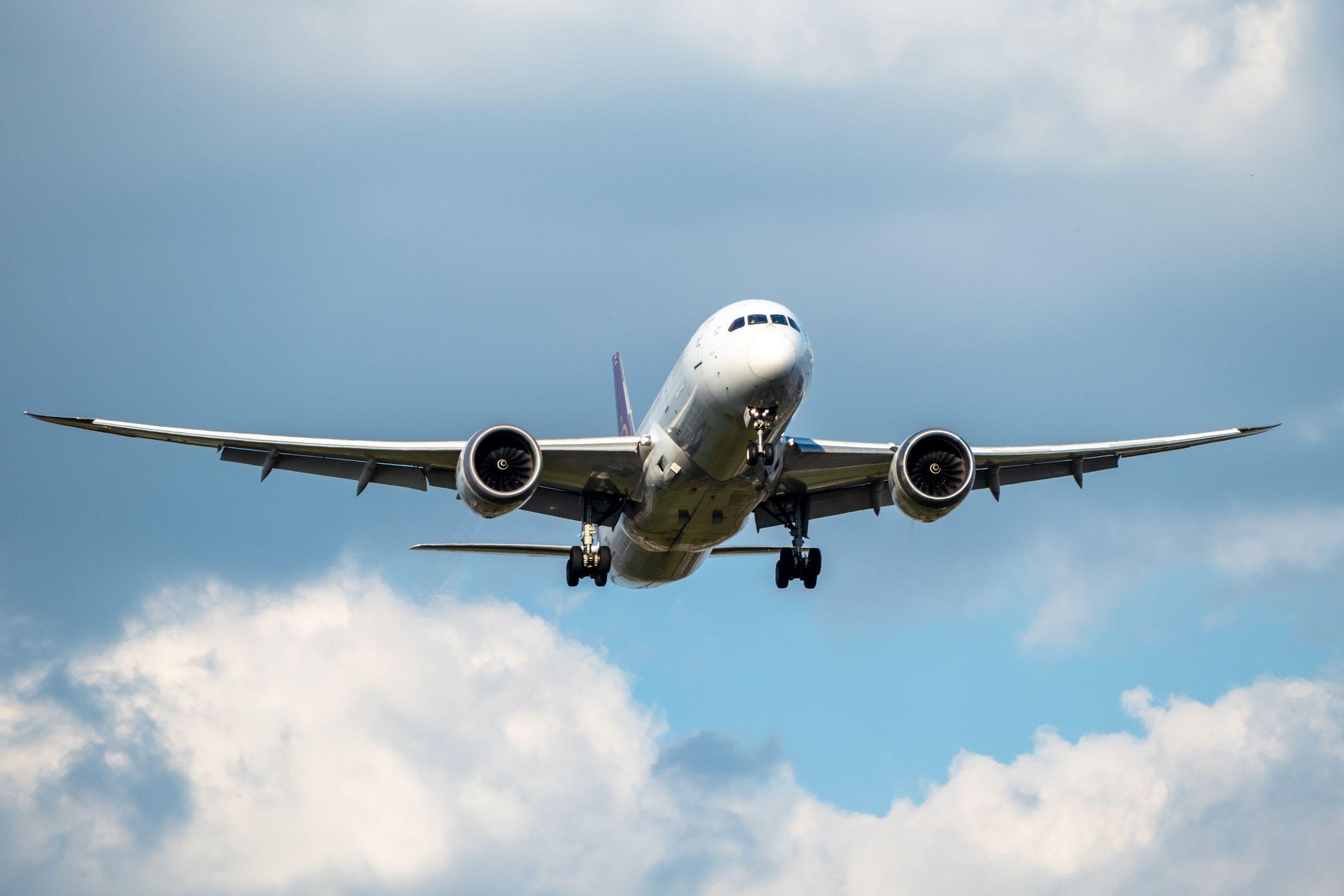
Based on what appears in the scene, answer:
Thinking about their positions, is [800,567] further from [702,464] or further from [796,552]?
[702,464]

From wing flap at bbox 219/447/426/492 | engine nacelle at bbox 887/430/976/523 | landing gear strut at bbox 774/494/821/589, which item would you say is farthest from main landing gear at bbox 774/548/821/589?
wing flap at bbox 219/447/426/492

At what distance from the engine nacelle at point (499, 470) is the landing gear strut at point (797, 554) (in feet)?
27.2

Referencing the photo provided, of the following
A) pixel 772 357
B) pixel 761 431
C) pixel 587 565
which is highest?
pixel 772 357

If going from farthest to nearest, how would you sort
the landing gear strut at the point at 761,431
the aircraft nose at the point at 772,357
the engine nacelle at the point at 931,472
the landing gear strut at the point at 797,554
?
the landing gear strut at the point at 797,554, the engine nacelle at the point at 931,472, the landing gear strut at the point at 761,431, the aircraft nose at the point at 772,357

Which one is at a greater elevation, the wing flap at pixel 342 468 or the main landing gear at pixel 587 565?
the wing flap at pixel 342 468

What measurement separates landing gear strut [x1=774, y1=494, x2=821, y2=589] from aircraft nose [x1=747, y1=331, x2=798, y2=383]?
9.57 metres

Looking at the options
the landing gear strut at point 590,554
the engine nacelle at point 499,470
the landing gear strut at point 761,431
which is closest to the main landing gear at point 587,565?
the landing gear strut at point 590,554

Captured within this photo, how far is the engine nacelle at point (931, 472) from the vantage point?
119 feet

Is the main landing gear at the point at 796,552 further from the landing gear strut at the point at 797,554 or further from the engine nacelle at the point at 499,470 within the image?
Answer: the engine nacelle at the point at 499,470

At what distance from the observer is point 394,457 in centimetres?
→ 3734

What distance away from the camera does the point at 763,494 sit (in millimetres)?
36469

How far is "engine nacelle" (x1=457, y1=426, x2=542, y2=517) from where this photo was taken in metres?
35.0

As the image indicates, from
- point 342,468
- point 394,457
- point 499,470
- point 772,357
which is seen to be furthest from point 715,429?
point 342,468

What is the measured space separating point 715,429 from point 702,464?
5.01ft
